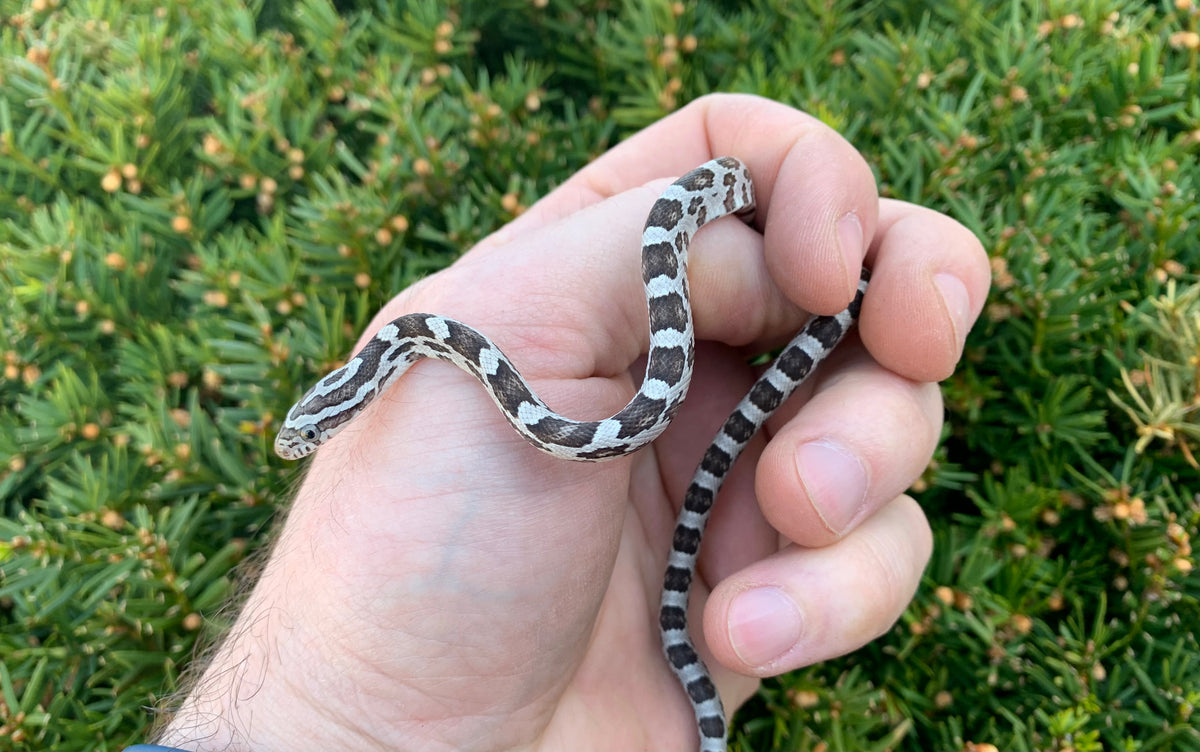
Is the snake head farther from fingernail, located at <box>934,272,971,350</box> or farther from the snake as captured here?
fingernail, located at <box>934,272,971,350</box>

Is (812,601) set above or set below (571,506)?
below

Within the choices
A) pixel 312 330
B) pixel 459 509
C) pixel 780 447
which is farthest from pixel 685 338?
pixel 312 330

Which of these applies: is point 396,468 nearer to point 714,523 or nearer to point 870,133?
point 714,523

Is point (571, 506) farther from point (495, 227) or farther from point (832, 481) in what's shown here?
point (495, 227)

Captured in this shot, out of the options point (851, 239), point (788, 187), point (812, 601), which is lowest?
point (812, 601)

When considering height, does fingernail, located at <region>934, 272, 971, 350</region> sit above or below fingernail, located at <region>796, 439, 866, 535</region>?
above

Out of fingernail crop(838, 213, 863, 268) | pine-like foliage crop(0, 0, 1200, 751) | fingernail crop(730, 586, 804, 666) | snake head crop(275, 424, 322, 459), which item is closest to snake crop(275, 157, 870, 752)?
snake head crop(275, 424, 322, 459)

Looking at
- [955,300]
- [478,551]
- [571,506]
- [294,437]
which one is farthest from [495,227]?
[955,300]
